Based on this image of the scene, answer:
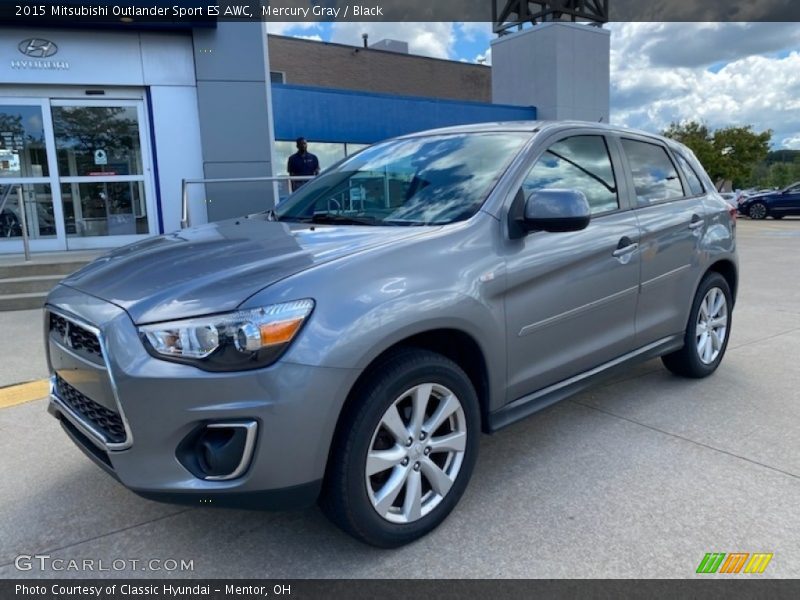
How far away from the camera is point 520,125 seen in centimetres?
355

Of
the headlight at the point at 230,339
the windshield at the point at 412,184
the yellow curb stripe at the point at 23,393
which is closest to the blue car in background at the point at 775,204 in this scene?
the windshield at the point at 412,184

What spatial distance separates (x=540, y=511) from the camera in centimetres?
282

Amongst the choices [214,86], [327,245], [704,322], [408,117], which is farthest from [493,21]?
[327,245]

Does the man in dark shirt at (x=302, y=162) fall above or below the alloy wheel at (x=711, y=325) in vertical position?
above

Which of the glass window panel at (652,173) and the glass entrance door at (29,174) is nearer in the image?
the glass window panel at (652,173)

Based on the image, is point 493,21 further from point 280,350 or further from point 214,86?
point 280,350

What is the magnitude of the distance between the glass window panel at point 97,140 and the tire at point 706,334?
29.7ft

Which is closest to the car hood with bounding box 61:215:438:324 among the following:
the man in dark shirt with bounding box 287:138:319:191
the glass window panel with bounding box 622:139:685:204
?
the glass window panel with bounding box 622:139:685:204

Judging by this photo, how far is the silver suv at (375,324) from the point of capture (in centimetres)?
214

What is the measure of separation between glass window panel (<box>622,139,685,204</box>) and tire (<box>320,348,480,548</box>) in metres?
2.04

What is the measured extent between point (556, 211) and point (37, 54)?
9.80m

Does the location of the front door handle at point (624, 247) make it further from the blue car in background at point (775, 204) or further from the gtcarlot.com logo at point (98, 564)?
the blue car in background at point (775, 204)

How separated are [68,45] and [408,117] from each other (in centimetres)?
952
